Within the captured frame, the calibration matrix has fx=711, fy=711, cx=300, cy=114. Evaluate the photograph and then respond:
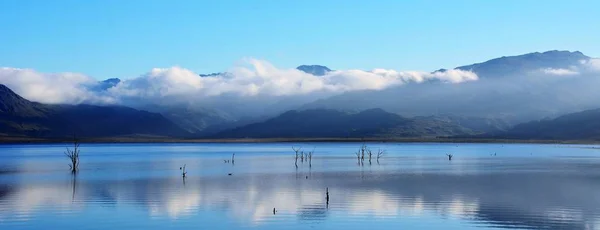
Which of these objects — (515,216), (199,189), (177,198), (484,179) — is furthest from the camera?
(484,179)

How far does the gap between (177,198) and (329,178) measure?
69.7 feet

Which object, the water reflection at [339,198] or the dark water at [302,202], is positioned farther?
the water reflection at [339,198]

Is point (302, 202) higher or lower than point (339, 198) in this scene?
lower

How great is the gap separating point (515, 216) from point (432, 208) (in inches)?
211

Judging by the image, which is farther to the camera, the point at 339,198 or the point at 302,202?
the point at 339,198

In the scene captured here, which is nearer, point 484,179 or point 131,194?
point 131,194

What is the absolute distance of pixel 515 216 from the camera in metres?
37.5

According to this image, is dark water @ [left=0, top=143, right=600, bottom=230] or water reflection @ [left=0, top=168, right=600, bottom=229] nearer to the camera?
dark water @ [left=0, top=143, right=600, bottom=230]

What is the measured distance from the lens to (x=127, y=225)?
115 feet

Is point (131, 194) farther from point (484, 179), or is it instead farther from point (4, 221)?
point (484, 179)

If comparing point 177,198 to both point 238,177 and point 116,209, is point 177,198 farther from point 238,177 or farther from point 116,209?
point 238,177

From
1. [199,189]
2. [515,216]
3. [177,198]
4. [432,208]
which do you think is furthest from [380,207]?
[199,189]

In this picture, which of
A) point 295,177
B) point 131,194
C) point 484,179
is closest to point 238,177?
point 295,177

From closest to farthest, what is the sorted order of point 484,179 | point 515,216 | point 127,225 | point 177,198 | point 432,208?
point 127,225
point 515,216
point 432,208
point 177,198
point 484,179
